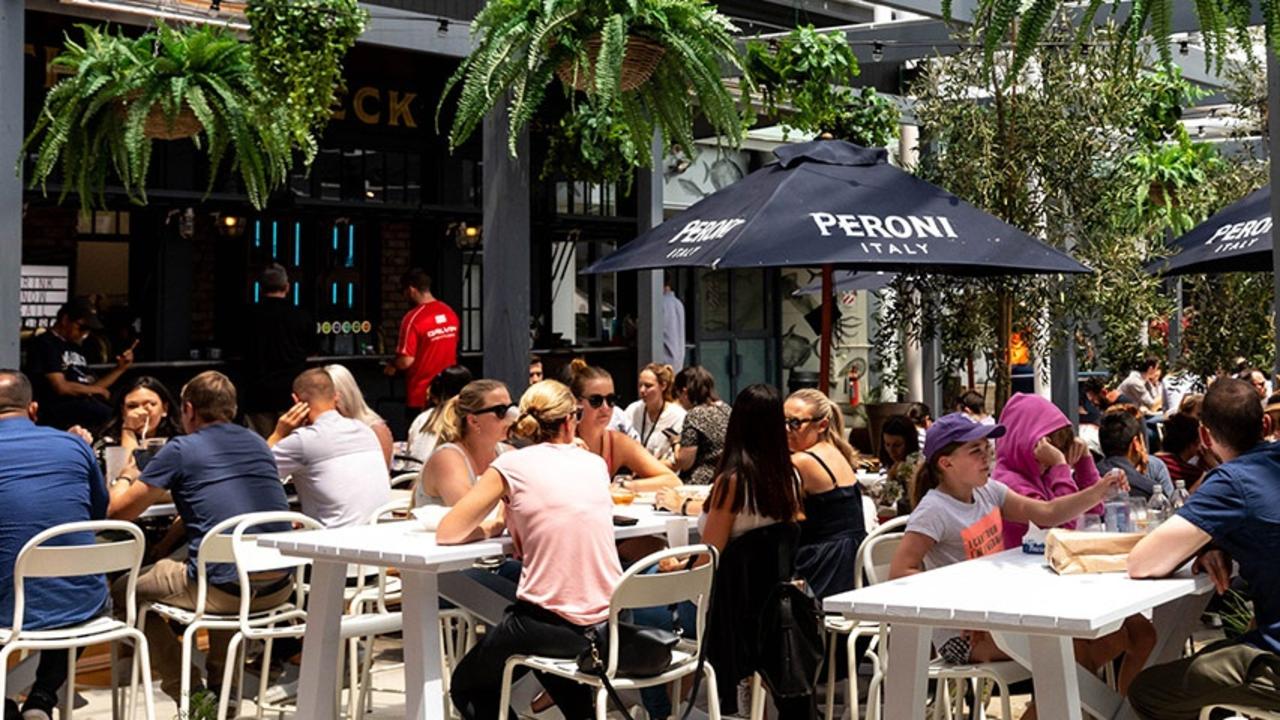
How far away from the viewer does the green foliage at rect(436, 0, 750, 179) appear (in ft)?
23.6

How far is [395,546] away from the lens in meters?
5.25

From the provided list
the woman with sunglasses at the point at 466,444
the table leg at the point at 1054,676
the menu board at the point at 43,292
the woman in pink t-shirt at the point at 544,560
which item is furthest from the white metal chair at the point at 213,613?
the menu board at the point at 43,292

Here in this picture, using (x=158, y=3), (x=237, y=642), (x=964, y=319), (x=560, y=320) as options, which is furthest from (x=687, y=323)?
(x=237, y=642)

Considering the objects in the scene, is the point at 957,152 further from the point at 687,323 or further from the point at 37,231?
the point at 687,323

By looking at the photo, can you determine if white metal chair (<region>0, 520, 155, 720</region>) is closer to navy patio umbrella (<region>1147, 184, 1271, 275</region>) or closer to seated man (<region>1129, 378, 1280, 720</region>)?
seated man (<region>1129, 378, 1280, 720</region>)

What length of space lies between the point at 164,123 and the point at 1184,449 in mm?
5139

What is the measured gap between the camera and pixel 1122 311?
1007 cm

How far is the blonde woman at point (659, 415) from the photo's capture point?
8945 millimetres

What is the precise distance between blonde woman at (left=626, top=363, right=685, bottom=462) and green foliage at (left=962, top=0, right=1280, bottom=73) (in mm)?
4128

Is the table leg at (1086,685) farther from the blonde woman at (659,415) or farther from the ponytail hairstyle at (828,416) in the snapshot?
the blonde woman at (659,415)

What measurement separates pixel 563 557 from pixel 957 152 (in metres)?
5.92

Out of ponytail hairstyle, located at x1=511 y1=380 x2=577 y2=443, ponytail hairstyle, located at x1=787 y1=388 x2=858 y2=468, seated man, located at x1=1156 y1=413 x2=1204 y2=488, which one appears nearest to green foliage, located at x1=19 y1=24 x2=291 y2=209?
ponytail hairstyle, located at x1=511 y1=380 x2=577 y2=443

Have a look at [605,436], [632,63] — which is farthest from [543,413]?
[632,63]

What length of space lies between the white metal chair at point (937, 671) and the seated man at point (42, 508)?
8.53 ft
